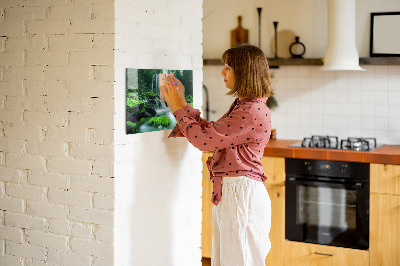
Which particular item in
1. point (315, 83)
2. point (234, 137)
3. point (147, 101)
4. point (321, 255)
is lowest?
point (321, 255)

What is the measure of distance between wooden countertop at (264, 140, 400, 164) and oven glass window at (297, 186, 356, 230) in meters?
0.23

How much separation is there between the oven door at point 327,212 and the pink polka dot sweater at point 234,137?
1410 mm

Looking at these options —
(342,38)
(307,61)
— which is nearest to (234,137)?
(342,38)

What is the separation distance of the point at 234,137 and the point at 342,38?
80.5 inches

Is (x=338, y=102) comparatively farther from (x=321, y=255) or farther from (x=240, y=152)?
(x=240, y=152)

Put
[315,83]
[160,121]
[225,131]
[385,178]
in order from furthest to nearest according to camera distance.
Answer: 1. [315,83]
2. [385,178]
3. [160,121]
4. [225,131]

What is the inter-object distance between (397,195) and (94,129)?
2200 mm

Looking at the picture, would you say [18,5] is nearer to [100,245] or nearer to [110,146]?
[110,146]

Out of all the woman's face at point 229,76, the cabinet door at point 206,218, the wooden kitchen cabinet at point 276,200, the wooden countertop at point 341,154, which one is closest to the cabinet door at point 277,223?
the wooden kitchen cabinet at point 276,200

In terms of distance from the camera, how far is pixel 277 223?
4195mm

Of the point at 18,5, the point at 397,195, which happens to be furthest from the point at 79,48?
the point at 397,195

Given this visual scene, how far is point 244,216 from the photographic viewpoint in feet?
8.64

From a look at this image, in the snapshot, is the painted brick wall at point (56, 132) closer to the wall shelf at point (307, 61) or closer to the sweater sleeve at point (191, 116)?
the sweater sleeve at point (191, 116)

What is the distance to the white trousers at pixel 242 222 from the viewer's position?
2.64 metres
